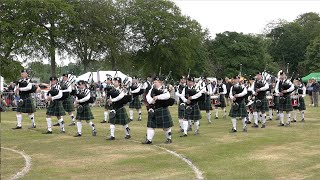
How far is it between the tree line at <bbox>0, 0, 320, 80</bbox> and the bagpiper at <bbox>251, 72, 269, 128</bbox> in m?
16.2

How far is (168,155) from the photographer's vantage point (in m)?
9.74

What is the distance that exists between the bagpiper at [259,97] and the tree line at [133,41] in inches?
638

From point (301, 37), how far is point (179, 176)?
206ft

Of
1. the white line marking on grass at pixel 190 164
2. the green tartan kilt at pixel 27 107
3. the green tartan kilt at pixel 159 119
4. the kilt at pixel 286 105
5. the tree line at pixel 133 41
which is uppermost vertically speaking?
the tree line at pixel 133 41

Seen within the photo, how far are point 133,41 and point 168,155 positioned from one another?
3939 centimetres

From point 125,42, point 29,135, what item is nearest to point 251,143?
point 29,135

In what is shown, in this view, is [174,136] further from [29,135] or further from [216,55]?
[216,55]

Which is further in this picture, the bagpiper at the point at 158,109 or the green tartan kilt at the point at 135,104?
the green tartan kilt at the point at 135,104

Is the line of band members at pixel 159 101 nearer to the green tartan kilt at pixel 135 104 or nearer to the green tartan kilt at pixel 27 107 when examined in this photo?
the green tartan kilt at pixel 27 107

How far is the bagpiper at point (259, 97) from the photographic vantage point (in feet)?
48.2

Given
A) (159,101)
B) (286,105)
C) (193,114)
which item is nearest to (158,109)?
(159,101)

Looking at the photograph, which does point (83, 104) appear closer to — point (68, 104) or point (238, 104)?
point (68, 104)

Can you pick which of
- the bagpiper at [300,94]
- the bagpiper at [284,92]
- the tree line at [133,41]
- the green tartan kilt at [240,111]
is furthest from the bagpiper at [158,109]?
the tree line at [133,41]

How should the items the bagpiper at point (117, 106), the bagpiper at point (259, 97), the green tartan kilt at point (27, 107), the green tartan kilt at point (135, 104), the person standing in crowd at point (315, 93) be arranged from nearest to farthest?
1. the bagpiper at point (117, 106)
2. the green tartan kilt at point (27, 107)
3. the bagpiper at point (259, 97)
4. the green tartan kilt at point (135, 104)
5. the person standing in crowd at point (315, 93)
